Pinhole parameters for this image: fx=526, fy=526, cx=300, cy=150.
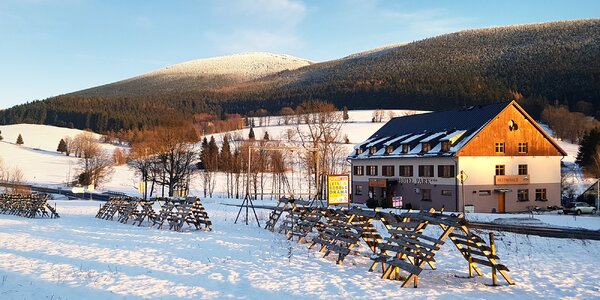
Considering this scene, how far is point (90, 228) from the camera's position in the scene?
28000 millimetres

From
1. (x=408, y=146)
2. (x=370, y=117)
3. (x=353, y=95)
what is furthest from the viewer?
(x=353, y=95)

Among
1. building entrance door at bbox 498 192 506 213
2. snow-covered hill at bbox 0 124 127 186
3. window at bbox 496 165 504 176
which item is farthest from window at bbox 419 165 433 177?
snow-covered hill at bbox 0 124 127 186

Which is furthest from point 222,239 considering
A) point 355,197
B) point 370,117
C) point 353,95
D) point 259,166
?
point 353,95

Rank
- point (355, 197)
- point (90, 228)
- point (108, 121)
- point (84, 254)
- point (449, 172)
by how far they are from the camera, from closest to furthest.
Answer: point (84, 254)
point (90, 228)
point (449, 172)
point (355, 197)
point (108, 121)

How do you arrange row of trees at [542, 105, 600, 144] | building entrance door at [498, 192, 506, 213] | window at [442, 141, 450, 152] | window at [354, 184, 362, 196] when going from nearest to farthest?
1. window at [442, 141, 450, 152]
2. building entrance door at [498, 192, 506, 213]
3. window at [354, 184, 362, 196]
4. row of trees at [542, 105, 600, 144]

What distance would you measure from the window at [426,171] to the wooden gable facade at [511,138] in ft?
12.5

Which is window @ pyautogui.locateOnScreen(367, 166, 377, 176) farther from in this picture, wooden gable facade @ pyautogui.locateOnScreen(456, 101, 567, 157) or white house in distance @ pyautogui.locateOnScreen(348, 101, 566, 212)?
wooden gable facade @ pyautogui.locateOnScreen(456, 101, 567, 157)

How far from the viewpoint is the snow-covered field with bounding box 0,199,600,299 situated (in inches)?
499

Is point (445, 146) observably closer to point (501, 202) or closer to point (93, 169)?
point (501, 202)

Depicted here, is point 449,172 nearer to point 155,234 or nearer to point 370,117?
point 155,234

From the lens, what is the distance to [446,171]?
1927 inches

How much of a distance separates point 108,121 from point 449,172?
151 meters

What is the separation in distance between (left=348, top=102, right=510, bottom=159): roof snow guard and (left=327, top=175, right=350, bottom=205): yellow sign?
24173mm

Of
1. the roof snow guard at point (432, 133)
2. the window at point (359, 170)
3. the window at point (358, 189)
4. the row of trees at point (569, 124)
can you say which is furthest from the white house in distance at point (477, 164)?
the row of trees at point (569, 124)
